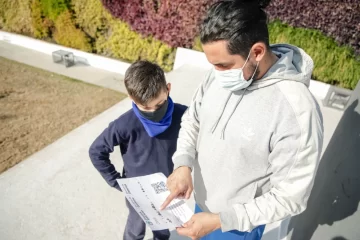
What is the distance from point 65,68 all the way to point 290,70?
259 inches

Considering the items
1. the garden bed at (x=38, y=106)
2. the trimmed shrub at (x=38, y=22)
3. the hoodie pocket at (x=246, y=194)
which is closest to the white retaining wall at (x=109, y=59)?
the trimmed shrub at (x=38, y=22)

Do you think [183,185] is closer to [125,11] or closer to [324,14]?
[324,14]

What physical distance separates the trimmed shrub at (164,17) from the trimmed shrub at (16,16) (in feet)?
8.92

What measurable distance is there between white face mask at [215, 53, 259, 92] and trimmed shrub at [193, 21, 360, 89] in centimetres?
450

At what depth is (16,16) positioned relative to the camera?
A: 808 centimetres

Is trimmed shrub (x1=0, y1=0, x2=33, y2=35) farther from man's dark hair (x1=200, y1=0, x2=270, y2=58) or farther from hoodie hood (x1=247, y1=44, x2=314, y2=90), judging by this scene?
hoodie hood (x1=247, y1=44, x2=314, y2=90)

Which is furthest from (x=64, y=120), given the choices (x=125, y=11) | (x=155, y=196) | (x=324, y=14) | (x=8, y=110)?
(x=324, y=14)

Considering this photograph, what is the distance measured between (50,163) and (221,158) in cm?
282

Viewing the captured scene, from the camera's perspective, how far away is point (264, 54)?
1.31 metres


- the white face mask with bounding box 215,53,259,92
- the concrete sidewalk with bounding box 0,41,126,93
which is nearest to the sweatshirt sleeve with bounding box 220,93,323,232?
the white face mask with bounding box 215,53,259,92

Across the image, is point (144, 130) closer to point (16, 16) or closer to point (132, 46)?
point (132, 46)

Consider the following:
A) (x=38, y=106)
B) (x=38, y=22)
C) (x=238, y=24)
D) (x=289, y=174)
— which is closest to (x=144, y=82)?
(x=238, y=24)

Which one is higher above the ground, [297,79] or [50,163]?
[297,79]

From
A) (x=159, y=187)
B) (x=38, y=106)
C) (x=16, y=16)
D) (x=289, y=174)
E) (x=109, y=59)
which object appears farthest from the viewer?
(x=16, y=16)
